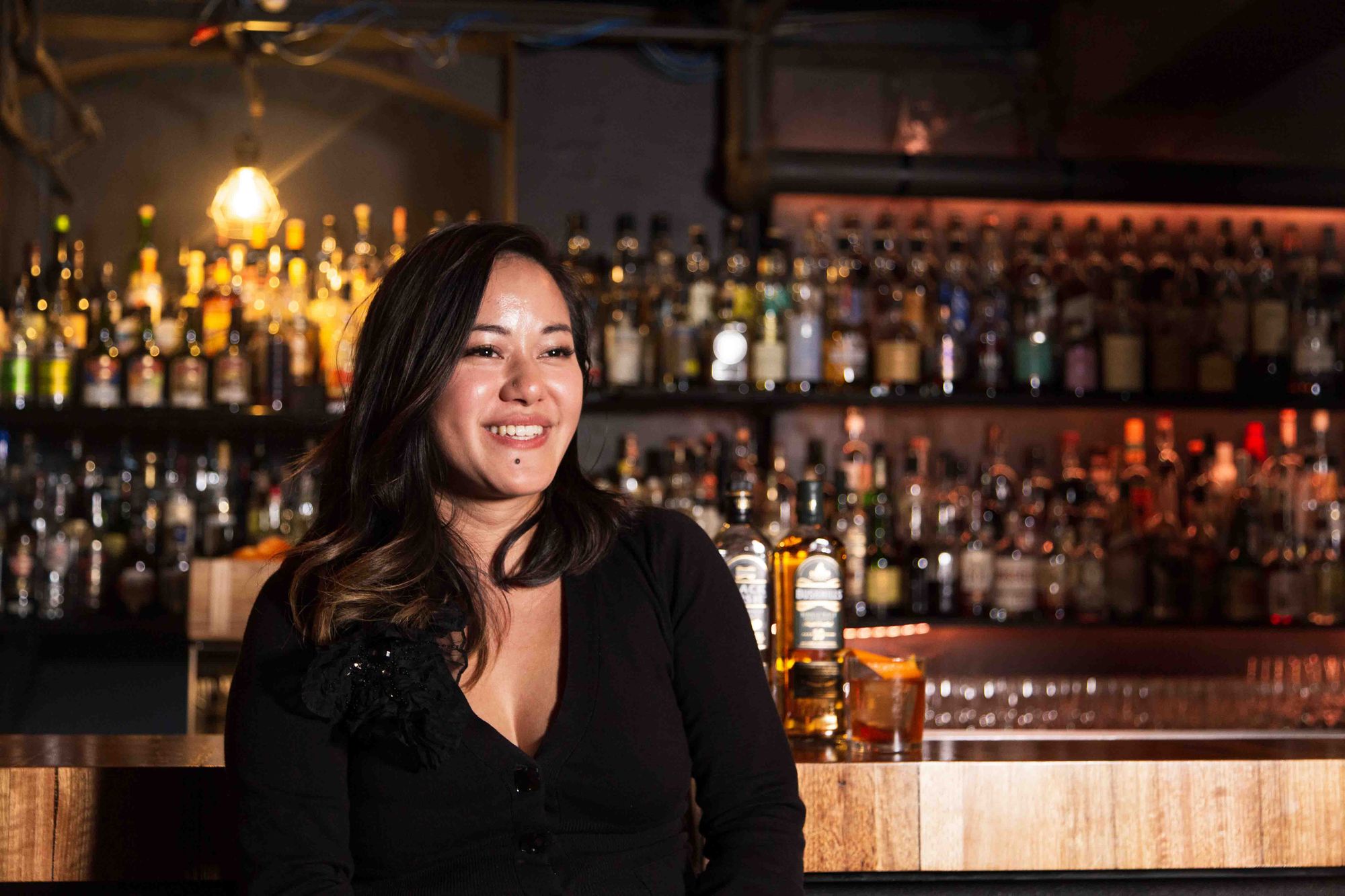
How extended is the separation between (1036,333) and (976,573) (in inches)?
23.8

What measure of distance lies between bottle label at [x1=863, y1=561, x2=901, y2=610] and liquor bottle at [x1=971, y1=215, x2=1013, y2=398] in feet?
1.71

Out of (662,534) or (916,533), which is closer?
(662,534)

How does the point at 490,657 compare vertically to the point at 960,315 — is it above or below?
below

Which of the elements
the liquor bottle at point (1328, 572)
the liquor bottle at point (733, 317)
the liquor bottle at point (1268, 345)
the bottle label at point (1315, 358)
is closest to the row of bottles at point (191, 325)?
the liquor bottle at point (733, 317)

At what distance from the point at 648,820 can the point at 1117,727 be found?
1.78 meters

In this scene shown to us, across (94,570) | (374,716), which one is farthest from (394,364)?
(94,570)

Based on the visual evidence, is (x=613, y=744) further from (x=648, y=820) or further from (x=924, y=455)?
(x=924, y=455)

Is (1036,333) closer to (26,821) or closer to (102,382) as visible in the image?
(102,382)

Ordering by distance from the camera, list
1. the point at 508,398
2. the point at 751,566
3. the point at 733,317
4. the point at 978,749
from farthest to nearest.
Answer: the point at 733,317
the point at 751,566
the point at 978,749
the point at 508,398

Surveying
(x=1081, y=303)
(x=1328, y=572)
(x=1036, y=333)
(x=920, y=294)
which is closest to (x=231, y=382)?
(x=920, y=294)

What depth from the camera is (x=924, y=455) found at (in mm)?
3381

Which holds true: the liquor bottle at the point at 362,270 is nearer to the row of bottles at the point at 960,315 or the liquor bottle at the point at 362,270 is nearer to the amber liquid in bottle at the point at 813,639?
the row of bottles at the point at 960,315

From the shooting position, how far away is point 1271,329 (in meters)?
3.24

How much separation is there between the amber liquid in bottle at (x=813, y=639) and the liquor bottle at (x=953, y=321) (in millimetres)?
1745
